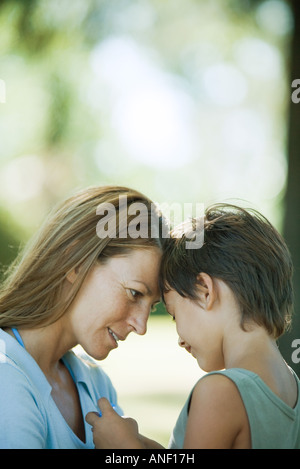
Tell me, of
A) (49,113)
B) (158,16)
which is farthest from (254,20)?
(49,113)

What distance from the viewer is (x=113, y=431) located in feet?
5.82

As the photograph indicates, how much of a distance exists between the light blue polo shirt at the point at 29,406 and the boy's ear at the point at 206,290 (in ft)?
1.86

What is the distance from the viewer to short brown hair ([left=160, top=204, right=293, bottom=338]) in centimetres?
187

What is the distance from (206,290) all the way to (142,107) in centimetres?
1163

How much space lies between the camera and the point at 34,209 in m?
13.2

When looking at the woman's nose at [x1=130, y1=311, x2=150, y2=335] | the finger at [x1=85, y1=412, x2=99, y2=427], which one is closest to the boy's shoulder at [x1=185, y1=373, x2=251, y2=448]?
the finger at [x1=85, y1=412, x2=99, y2=427]

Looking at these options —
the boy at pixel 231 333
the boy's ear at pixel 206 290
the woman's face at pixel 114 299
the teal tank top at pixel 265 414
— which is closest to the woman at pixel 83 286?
the woman's face at pixel 114 299

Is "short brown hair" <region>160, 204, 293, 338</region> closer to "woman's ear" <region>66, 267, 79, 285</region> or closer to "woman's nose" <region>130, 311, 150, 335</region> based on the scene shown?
"woman's nose" <region>130, 311, 150, 335</region>

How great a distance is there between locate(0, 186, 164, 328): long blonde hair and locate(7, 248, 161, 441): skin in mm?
34

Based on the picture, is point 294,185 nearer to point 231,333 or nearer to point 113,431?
point 231,333

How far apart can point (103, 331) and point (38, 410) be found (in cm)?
41

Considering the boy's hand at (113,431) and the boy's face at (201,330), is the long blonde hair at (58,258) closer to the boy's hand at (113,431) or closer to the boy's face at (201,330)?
the boy's face at (201,330)

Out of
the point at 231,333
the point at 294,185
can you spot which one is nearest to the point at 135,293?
the point at 231,333

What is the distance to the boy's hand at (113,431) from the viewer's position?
173 centimetres
